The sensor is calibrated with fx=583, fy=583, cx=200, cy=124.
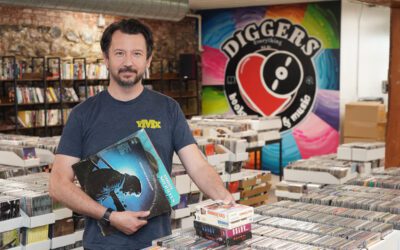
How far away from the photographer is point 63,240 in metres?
3.86

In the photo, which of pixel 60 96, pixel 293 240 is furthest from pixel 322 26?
pixel 293 240

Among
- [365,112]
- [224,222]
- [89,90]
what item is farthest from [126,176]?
[365,112]

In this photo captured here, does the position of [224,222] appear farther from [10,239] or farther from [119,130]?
[10,239]

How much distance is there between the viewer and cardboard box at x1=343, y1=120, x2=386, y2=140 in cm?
938

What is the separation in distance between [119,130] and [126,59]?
29 centimetres

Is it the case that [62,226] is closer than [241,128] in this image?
Yes

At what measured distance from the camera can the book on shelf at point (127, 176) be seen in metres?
2.26

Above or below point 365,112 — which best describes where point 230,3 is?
above

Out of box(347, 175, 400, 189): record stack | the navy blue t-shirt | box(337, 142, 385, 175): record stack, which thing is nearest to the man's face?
the navy blue t-shirt

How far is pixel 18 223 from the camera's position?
354 centimetres

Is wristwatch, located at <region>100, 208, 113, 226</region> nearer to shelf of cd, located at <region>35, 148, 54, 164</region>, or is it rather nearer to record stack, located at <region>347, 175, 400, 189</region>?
record stack, located at <region>347, 175, 400, 189</region>

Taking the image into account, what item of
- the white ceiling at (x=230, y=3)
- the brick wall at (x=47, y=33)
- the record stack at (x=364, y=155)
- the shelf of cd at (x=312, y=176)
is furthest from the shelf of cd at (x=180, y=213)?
the white ceiling at (x=230, y=3)

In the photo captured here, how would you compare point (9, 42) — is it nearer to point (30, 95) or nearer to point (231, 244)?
point (30, 95)

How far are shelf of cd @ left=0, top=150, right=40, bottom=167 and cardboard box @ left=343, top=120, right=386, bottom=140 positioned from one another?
19.7 feet
